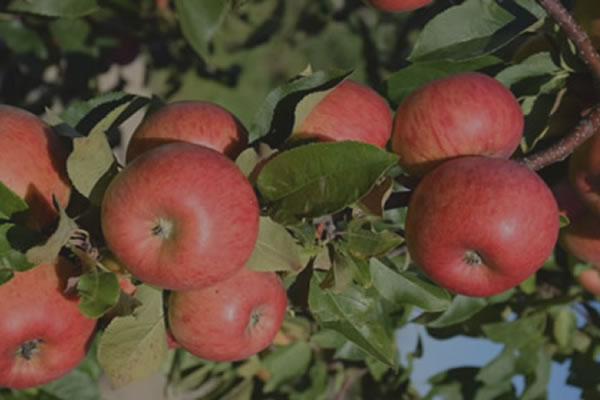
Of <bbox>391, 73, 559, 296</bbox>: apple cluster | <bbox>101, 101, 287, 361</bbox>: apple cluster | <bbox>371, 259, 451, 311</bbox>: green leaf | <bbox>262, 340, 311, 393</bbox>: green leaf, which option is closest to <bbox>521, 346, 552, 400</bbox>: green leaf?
<bbox>262, 340, 311, 393</bbox>: green leaf

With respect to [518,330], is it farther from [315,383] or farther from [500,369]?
[315,383]

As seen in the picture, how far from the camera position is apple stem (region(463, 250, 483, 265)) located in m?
1.23

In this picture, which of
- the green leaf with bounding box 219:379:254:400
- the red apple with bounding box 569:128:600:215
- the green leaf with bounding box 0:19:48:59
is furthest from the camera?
the green leaf with bounding box 0:19:48:59

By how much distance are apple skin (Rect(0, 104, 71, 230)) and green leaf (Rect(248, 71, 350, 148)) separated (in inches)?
12.0

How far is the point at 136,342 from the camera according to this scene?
1.22m

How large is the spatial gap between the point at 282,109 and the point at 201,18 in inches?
14.0

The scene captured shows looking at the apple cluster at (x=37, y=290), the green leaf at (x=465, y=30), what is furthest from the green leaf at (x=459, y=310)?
the apple cluster at (x=37, y=290)

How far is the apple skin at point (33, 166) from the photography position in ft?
3.78

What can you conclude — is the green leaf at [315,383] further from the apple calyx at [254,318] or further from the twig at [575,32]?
the twig at [575,32]

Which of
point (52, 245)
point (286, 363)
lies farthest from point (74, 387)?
point (52, 245)

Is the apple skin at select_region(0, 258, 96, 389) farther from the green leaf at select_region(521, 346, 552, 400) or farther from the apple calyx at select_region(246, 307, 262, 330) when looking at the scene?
the green leaf at select_region(521, 346, 552, 400)

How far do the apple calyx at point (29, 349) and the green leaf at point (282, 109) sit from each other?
1.49ft

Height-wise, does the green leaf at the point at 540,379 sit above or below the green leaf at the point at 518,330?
below

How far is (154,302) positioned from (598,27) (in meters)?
0.99
